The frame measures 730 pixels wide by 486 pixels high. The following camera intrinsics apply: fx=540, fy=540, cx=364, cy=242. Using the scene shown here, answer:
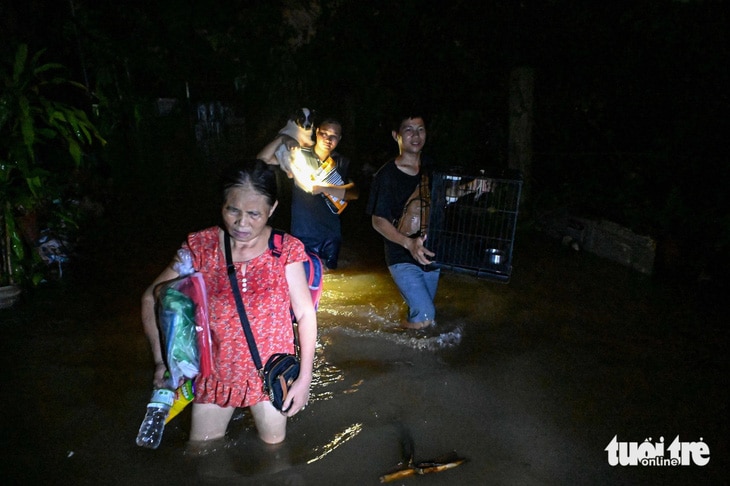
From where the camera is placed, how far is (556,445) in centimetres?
355

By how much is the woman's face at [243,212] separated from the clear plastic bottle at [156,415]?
918mm

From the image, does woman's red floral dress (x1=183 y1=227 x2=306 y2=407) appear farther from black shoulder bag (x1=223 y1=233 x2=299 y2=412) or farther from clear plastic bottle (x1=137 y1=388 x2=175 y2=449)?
clear plastic bottle (x1=137 y1=388 x2=175 y2=449)

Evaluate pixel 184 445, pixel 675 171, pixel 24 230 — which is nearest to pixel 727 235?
pixel 675 171

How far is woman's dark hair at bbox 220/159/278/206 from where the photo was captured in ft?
9.26

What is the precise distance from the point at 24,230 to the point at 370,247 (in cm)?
460

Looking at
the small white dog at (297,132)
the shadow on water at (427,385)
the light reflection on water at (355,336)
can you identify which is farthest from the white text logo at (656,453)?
the small white dog at (297,132)

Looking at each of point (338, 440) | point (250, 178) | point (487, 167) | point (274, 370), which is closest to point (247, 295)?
point (274, 370)

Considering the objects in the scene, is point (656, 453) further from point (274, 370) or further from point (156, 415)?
point (156, 415)

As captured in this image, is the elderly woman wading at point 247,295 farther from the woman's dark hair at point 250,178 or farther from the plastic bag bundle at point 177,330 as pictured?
the plastic bag bundle at point 177,330

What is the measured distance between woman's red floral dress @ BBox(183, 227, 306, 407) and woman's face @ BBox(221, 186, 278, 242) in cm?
17

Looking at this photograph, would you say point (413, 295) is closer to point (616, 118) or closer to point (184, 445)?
point (184, 445)

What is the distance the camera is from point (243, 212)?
2.81 m

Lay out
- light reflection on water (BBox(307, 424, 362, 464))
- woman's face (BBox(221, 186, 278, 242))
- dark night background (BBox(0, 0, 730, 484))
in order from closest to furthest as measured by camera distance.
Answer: woman's face (BBox(221, 186, 278, 242)) → light reflection on water (BBox(307, 424, 362, 464)) → dark night background (BBox(0, 0, 730, 484))

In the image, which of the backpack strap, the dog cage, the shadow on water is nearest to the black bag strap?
the backpack strap
